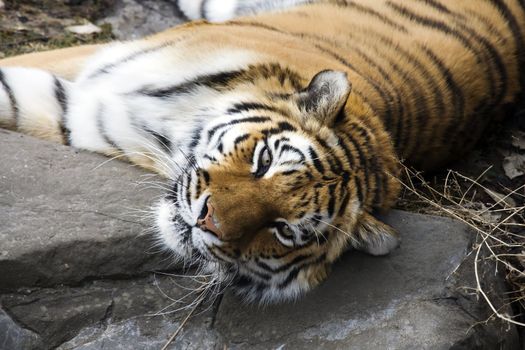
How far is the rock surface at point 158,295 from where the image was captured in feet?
7.68

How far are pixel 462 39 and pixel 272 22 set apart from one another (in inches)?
30.4

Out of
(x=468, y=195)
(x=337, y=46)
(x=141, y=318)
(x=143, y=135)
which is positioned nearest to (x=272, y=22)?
(x=337, y=46)

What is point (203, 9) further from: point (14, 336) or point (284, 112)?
point (14, 336)

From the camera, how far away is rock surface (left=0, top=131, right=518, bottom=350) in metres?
2.34

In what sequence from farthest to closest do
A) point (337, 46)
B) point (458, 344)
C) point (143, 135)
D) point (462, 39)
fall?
point (462, 39) < point (337, 46) < point (143, 135) < point (458, 344)

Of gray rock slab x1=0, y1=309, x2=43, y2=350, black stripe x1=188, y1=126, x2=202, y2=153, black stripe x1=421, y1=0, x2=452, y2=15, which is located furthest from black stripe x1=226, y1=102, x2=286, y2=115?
black stripe x1=421, y1=0, x2=452, y2=15

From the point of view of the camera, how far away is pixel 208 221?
2283mm

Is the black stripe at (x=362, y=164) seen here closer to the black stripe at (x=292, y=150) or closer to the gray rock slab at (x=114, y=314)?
the black stripe at (x=292, y=150)

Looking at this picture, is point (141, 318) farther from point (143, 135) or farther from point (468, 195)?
point (468, 195)

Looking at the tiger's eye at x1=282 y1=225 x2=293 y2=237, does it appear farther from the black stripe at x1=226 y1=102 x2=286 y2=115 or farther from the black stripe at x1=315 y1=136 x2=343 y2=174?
the black stripe at x1=226 y1=102 x2=286 y2=115

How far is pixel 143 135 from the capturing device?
2.79 meters

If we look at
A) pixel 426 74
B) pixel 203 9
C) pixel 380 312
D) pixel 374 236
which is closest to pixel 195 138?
pixel 374 236

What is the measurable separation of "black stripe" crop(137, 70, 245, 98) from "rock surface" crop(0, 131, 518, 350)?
0.40 metres

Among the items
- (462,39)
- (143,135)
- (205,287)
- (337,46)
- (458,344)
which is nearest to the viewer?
(458,344)
